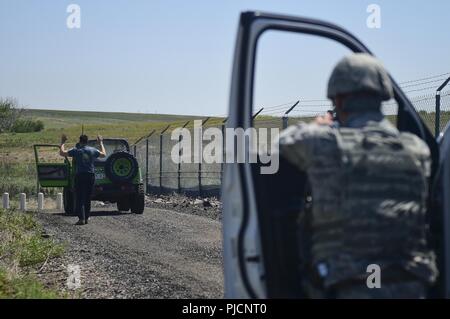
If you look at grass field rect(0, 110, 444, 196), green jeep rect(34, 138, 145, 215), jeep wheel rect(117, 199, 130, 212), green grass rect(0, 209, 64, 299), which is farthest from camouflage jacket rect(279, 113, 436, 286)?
jeep wheel rect(117, 199, 130, 212)

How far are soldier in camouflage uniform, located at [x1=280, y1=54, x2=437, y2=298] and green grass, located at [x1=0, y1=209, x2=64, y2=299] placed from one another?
144 inches

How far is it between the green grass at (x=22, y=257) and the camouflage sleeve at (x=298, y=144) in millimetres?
3641

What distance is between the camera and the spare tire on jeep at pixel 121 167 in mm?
16109

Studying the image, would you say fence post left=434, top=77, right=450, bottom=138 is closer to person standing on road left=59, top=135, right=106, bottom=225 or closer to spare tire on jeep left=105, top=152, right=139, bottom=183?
person standing on road left=59, top=135, right=106, bottom=225

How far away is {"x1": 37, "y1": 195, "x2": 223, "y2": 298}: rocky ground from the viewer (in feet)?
23.4

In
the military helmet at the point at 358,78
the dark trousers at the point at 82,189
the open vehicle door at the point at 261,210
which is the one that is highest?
the military helmet at the point at 358,78

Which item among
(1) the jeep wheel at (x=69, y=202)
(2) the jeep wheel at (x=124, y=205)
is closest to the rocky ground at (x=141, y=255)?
(1) the jeep wheel at (x=69, y=202)

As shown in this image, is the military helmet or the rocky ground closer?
the military helmet

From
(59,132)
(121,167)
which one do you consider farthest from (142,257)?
(59,132)

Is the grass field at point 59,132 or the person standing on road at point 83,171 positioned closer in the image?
the person standing on road at point 83,171

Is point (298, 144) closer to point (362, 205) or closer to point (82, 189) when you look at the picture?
point (362, 205)

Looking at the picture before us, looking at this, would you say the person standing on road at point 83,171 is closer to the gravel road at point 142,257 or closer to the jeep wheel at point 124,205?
the gravel road at point 142,257

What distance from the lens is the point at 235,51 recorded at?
10.9 feet

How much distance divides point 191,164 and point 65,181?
8.71m
